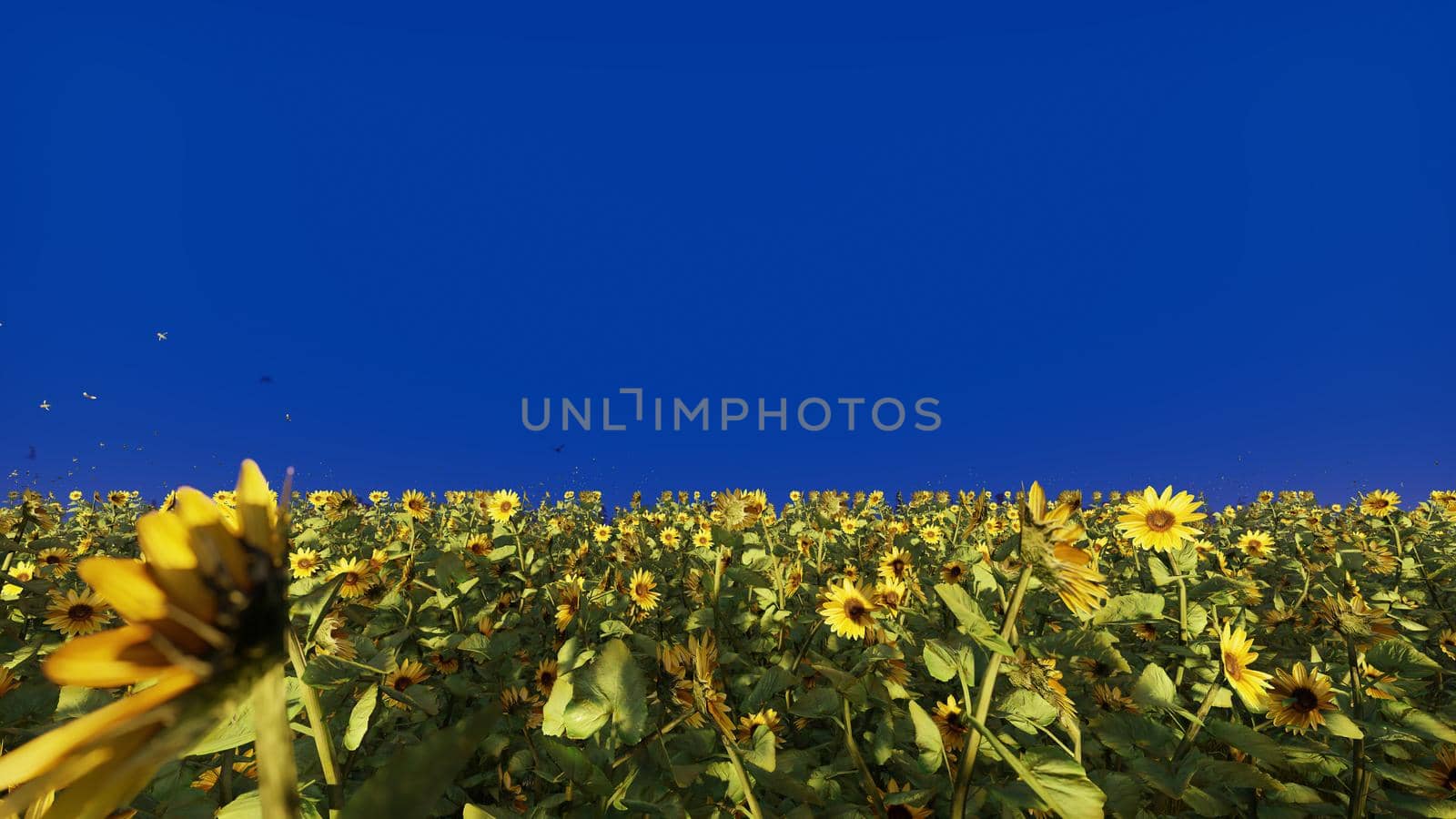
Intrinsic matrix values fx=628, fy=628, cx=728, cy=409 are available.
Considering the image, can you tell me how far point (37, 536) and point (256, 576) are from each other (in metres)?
6.60

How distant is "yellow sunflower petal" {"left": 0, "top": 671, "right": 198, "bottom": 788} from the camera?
46cm

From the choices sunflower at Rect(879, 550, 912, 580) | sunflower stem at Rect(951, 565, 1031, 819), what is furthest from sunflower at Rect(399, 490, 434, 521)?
sunflower stem at Rect(951, 565, 1031, 819)

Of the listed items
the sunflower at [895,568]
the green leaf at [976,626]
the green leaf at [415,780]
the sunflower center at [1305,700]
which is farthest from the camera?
the sunflower at [895,568]

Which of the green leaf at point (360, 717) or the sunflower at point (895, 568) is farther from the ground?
the sunflower at point (895, 568)

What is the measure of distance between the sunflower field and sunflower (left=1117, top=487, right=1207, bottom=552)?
1cm

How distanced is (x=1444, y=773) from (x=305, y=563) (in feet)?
19.4

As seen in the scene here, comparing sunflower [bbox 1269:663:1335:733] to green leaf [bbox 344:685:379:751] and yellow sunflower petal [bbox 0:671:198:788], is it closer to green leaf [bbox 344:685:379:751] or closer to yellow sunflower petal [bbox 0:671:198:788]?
green leaf [bbox 344:685:379:751]

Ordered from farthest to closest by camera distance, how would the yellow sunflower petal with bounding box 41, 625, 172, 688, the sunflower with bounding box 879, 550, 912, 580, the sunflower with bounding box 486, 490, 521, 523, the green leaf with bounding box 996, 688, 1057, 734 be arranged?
1. the sunflower with bounding box 486, 490, 521, 523
2. the sunflower with bounding box 879, 550, 912, 580
3. the green leaf with bounding box 996, 688, 1057, 734
4. the yellow sunflower petal with bounding box 41, 625, 172, 688

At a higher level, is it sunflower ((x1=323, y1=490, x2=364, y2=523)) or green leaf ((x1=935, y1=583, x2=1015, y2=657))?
sunflower ((x1=323, y1=490, x2=364, y2=523))

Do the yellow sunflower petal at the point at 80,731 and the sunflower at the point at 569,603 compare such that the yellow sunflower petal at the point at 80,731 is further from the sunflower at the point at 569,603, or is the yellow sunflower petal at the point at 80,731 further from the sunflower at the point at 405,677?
the sunflower at the point at 569,603

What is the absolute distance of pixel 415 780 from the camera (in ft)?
1.39

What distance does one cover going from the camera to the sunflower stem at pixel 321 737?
1.13 m

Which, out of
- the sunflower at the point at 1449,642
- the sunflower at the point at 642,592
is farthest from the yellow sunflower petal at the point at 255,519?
the sunflower at the point at 1449,642

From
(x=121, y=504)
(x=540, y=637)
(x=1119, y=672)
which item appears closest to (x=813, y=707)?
(x=1119, y=672)
